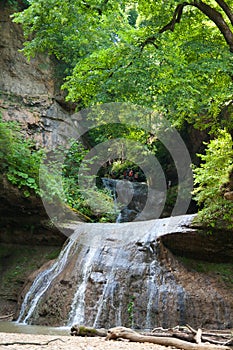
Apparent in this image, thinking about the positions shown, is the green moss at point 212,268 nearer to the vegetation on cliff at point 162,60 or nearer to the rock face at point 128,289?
the rock face at point 128,289

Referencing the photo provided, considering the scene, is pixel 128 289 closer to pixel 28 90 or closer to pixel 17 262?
pixel 17 262

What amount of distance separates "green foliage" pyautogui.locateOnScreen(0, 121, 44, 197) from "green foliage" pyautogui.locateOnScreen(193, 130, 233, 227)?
15.2ft

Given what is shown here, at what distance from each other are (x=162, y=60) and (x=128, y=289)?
17.2 feet

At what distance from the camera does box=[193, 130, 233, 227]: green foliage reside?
9086 mm

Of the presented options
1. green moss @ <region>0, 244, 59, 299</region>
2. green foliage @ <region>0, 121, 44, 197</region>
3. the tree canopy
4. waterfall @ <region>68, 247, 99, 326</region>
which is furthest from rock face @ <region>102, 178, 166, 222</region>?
the tree canopy

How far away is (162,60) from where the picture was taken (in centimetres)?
833

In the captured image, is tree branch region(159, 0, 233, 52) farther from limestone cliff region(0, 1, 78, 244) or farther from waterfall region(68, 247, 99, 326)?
limestone cliff region(0, 1, 78, 244)

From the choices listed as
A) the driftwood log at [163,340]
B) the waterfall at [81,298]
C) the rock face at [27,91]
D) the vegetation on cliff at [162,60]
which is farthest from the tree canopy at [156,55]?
the rock face at [27,91]

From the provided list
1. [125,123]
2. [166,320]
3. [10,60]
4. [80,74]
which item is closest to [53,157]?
[125,123]

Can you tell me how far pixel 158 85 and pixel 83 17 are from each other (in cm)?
245

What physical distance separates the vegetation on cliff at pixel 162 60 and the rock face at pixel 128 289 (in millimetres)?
1543

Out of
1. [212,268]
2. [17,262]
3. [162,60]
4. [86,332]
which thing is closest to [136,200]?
[17,262]

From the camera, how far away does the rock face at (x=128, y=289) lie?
8.24m

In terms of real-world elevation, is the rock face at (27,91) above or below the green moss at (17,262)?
above
